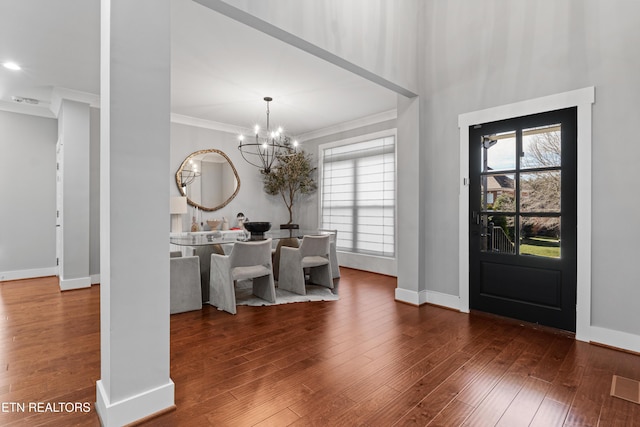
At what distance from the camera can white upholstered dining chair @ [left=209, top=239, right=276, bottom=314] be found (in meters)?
3.55

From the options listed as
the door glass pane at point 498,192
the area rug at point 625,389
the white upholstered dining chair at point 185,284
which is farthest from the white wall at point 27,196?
the area rug at point 625,389

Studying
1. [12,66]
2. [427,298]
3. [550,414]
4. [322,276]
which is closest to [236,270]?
[322,276]

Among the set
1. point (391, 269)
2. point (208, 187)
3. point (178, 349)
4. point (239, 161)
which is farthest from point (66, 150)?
point (391, 269)

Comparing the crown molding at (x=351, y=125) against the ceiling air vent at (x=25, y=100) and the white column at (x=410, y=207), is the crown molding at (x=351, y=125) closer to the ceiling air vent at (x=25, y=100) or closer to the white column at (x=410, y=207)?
the white column at (x=410, y=207)

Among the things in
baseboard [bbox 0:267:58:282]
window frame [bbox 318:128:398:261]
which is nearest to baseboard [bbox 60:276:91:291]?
baseboard [bbox 0:267:58:282]

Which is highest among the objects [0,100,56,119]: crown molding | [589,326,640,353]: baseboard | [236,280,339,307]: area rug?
[0,100,56,119]: crown molding

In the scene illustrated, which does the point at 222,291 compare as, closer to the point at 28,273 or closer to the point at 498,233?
the point at 498,233

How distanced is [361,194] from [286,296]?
2.72 m

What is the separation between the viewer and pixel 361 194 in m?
6.12

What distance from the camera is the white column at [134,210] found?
1639mm

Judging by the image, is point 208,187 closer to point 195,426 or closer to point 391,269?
point 391,269

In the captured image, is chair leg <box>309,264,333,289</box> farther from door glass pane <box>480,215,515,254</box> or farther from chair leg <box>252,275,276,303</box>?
door glass pane <box>480,215,515,254</box>

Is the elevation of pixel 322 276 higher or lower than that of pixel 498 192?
lower

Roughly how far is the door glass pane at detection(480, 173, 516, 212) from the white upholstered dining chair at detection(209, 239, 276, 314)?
8.00ft
